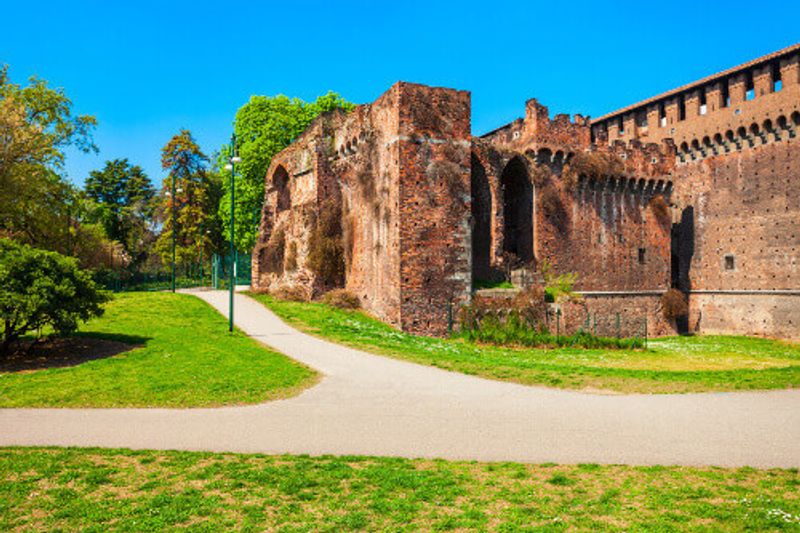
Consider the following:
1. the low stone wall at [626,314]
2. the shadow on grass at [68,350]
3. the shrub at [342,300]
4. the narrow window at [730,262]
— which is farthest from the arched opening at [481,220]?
the narrow window at [730,262]

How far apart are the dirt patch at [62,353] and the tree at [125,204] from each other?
123 ft

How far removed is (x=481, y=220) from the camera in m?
27.3

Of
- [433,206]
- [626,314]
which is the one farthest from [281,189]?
[626,314]

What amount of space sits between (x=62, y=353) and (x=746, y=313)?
1333 inches

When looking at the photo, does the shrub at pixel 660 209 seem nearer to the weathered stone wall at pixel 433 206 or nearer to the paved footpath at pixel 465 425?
the weathered stone wall at pixel 433 206

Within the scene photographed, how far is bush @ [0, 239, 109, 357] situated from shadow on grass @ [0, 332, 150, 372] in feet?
1.63

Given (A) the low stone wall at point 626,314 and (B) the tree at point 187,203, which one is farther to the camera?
(B) the tree at point 187,203

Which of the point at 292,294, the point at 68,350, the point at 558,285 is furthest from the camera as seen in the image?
the point at 558,285

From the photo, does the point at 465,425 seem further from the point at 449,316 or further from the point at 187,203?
the point at 187,203

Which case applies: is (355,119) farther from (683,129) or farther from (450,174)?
(683,129)

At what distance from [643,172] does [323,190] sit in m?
17.9

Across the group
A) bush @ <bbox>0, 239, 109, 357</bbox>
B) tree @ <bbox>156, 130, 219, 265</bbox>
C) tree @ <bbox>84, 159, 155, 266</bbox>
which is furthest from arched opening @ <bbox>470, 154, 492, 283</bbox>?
tree @ <bbox>84, 159, 155, 266</bbox>

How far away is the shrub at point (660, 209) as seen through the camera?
33.6 m

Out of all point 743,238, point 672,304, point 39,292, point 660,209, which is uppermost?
point 660,209
